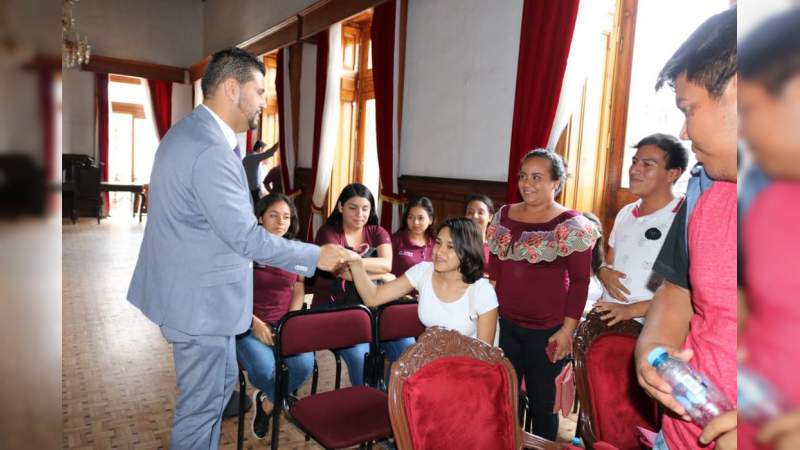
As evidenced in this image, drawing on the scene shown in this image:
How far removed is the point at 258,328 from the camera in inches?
100

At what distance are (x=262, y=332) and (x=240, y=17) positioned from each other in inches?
312

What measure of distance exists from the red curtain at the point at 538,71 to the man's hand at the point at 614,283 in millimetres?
1656

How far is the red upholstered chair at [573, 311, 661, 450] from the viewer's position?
1.73 meters

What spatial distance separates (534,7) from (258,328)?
2864mm

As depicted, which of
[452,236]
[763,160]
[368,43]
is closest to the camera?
[763,160]

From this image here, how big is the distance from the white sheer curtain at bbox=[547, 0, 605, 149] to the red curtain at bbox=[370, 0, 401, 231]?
6.91 feet

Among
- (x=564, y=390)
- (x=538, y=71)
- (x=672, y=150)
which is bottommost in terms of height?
(x=564, y=390)

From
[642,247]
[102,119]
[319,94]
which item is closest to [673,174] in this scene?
[642,247]

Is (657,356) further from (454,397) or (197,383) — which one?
(197,383)

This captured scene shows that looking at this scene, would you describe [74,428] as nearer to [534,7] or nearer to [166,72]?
[534,7]

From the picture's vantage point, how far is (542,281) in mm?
2119

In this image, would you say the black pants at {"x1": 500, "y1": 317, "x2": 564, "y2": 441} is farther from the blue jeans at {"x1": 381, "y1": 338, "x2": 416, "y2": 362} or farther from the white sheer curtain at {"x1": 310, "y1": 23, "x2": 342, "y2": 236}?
the white sheer curtain at {"x1": 310, "y1": 23, "x2": 342, "y2": 236}

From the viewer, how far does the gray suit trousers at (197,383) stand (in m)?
1.73

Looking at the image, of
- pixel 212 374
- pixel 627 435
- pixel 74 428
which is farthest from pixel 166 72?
pixel 627 435
